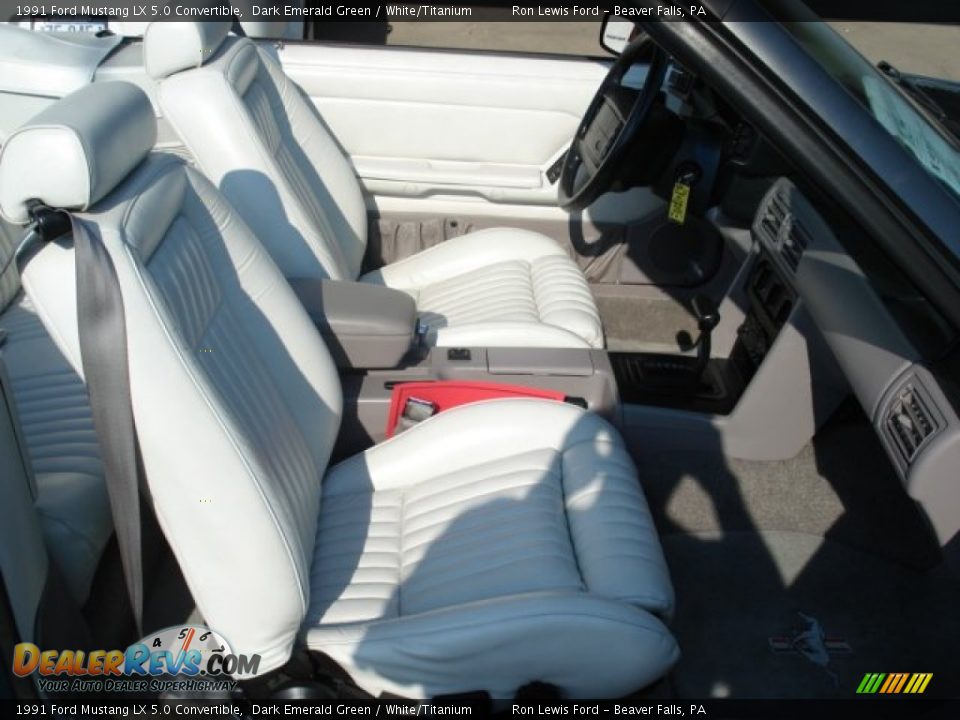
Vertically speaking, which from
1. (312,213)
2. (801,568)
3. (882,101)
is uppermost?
(882,101)

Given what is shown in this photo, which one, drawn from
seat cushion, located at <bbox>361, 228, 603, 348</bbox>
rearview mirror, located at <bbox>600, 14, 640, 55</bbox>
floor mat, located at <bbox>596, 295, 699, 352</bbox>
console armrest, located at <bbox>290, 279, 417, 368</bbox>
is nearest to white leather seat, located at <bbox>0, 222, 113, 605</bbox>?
console armrest, located at <bbox>290, 279, 417, 368</bbox>

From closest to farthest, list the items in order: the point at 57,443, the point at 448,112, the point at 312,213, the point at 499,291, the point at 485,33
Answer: the point at 57,443
the point at 312,213
the point at 499,291
the point at 448,112
the point at 485,33

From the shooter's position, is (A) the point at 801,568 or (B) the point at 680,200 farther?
(B) the point at 680,200

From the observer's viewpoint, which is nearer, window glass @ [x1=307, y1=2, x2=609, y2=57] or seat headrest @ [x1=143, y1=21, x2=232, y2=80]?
seat headrest @ [x1=143, y1=21, x2=232, y2=80]

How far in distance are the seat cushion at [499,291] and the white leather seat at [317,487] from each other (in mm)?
366

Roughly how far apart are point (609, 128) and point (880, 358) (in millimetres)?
1038

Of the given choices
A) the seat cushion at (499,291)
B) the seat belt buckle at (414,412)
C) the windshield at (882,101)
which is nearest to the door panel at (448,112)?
the seat cushion at (499,291)

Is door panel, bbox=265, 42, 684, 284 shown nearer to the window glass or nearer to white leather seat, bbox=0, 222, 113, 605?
white leather seat, bbox=0, 222, 113, 605

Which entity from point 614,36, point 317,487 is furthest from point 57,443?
point 614,36

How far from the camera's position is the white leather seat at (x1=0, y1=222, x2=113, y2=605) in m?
1.31

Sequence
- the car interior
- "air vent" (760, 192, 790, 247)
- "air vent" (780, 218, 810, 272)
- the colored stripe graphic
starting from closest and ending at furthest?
the car interior < the colored stripe graphic < "air vent" (780, 218, 810, 272) < "air vent" (760, 192, 790, 247)

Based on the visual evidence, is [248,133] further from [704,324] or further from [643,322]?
[643,322]

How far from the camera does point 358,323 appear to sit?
1.79m

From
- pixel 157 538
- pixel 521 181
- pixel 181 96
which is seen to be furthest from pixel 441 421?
pixel 521 181
